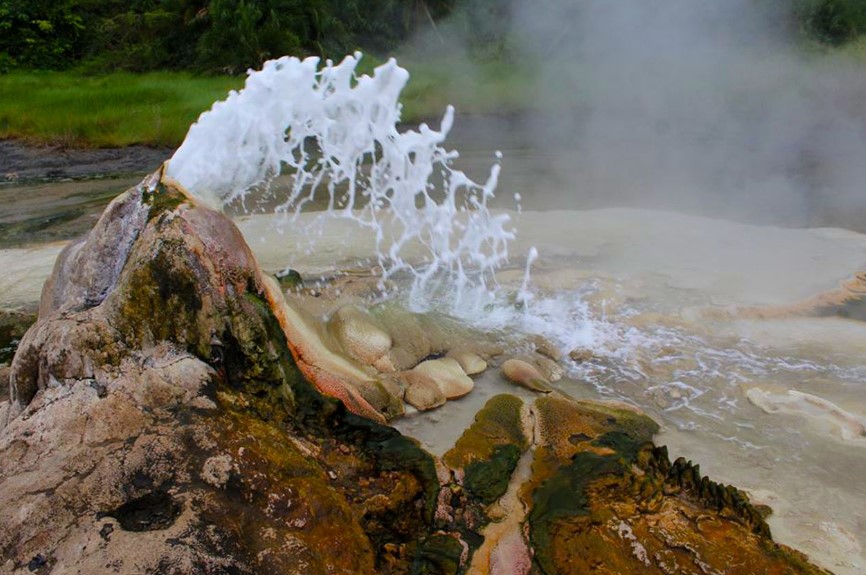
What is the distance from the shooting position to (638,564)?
6.04ft

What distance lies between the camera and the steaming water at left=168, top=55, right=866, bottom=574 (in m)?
2.55

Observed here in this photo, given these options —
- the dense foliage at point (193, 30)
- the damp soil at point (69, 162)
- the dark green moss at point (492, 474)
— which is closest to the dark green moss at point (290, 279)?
the dark green moss at point (492, 474)

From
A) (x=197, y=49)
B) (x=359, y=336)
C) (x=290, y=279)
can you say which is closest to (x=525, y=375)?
(x=359, y=336)

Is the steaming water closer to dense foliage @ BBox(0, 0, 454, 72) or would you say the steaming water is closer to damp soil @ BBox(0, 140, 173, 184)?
damp soil @ BBox(0, 140, 173, 184)

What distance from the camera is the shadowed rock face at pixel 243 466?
62.1 inches

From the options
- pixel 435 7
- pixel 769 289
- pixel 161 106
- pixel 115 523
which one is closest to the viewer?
pixel 115 523

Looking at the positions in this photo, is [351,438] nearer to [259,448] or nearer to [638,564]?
[259,448]

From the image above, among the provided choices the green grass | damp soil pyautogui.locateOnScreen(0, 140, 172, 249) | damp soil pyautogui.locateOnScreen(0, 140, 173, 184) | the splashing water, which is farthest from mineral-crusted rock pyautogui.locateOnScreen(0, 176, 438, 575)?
the green grass

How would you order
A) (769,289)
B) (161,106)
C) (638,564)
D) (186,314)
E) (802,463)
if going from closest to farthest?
1. (638,564)
2. (186,314)
3. (802,463)
4. (769,289)
5. (161,106)

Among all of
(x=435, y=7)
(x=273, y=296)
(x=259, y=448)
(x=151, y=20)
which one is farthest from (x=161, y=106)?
(x=259, y=448)

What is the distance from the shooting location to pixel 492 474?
2.30 meters

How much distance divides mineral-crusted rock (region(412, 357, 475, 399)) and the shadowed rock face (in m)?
0.38

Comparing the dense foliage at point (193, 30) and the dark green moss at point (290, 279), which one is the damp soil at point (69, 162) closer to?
the dense foliage at point (193, 30)

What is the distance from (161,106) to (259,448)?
30.2 ft
